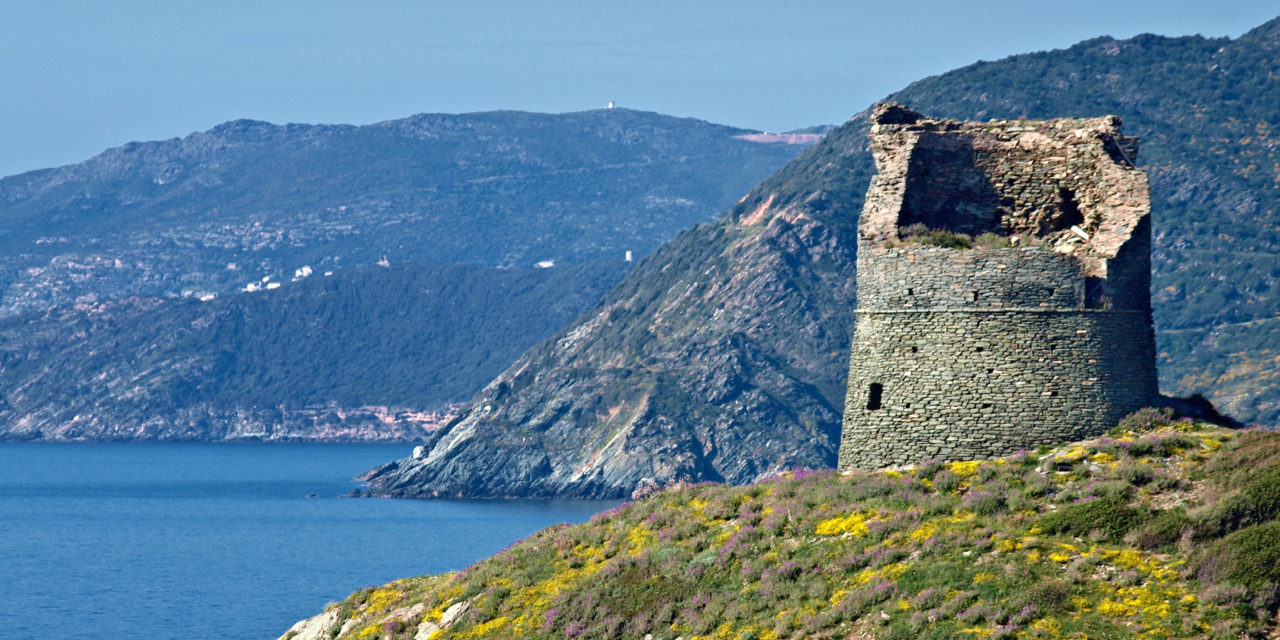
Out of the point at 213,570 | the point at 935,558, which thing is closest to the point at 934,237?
the point at 935,558

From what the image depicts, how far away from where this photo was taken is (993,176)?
39.0 m

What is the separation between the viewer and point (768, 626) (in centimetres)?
3114

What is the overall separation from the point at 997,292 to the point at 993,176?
4300 millimetres

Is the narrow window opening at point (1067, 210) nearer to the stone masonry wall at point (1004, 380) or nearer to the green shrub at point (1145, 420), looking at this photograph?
the stone masonry wall at point (1004, 380)

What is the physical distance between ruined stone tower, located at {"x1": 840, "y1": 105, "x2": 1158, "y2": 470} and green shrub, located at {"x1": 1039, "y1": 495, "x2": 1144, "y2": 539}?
3.60 meters

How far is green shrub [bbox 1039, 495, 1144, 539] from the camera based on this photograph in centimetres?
3033

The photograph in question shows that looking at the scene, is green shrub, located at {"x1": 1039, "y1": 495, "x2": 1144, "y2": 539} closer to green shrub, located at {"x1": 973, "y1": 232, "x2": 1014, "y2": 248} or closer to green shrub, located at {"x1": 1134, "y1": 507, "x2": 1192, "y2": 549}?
green shrub, located at {"x1": 1134, "y1": 507, "x2": 1192, "y2": 549}

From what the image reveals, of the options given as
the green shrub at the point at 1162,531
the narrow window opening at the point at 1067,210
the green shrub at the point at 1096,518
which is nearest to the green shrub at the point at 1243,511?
the green shrub at the point at 1162,531

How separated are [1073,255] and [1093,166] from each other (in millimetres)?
2678

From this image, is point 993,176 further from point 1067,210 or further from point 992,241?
point 992,241

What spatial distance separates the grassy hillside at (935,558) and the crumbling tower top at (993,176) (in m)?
5.39

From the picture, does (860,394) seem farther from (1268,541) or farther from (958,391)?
(1268,541)

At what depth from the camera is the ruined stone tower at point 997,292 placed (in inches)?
1378

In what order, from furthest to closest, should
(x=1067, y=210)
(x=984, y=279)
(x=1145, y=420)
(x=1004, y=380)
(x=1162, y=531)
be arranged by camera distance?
(x=1067, y=210) → (x=984, y=279) → (x=1004, y=380) → (x=1145, y=420) → (x=1162, y=531)
